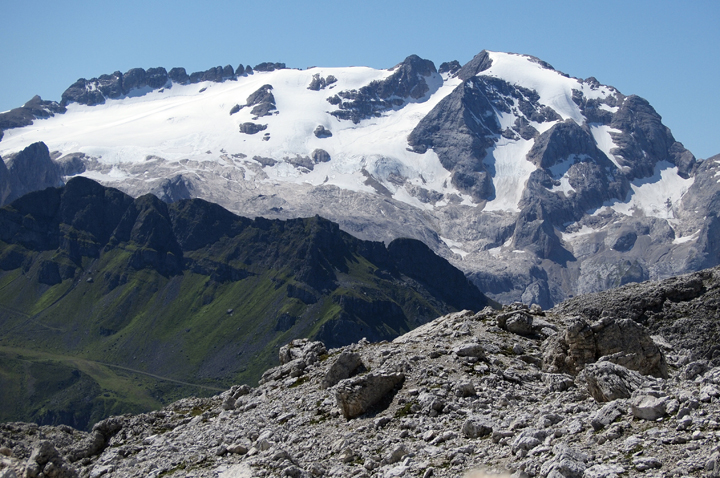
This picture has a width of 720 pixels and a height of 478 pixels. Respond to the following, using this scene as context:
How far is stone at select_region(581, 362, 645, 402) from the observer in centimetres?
3023

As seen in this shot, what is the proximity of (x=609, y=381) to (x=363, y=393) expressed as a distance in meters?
12.1

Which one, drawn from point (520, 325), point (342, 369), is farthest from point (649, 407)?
point (520, 325)

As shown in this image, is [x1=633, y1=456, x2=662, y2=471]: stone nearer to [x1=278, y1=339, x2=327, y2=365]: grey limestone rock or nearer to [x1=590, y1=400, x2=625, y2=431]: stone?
[x1=590, y1=400, x2=625, y2=431]: stone

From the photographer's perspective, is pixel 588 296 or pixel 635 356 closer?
pixel 635 356

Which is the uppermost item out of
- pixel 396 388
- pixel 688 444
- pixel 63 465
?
pixel 688 444

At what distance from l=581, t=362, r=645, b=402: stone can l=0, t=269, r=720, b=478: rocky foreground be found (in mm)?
72

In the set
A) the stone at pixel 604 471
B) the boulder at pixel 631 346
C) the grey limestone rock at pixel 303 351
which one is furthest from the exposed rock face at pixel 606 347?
the grey limestone rock at pixel 303 351

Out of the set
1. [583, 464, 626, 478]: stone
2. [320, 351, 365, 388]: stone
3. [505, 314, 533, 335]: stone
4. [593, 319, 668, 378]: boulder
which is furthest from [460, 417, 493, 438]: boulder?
[505, 314, 533, 335]: stone

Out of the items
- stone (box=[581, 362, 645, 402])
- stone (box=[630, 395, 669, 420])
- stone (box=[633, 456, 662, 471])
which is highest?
stone (box=[630, 395, 669, 420])

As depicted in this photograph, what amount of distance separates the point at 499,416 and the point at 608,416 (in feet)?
20.5

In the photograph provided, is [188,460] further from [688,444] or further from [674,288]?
[674,288]

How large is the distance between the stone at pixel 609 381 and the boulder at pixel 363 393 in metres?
10.3

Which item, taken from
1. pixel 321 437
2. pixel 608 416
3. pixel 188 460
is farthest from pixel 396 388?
pixel 608 416

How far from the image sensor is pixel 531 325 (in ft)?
158
